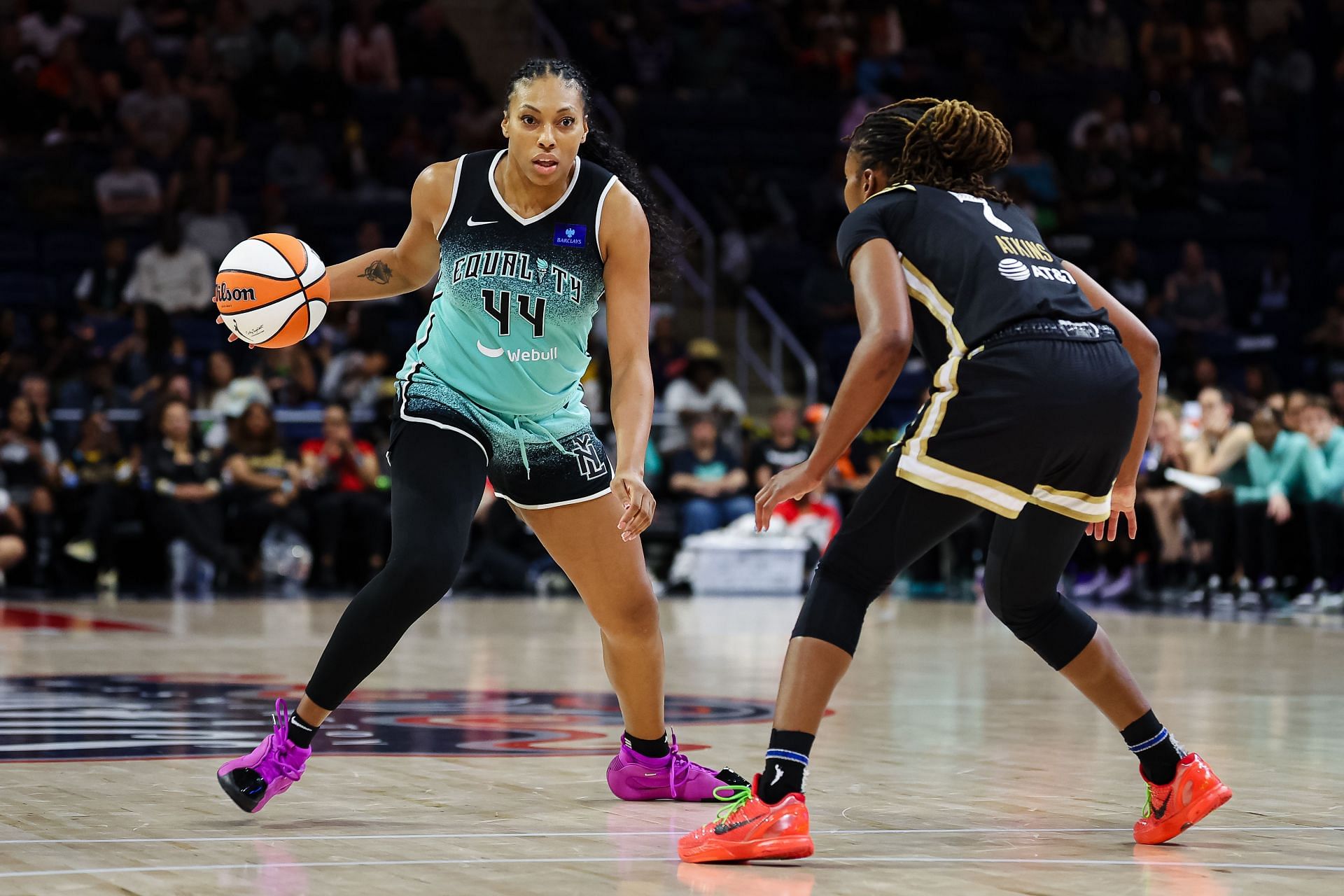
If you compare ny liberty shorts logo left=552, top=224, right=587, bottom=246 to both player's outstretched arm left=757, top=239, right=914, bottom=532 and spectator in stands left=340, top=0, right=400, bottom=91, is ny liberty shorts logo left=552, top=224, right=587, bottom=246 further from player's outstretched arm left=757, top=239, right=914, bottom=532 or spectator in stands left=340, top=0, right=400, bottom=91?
spectator in stands left=340, top=0, right=400, bottom=91

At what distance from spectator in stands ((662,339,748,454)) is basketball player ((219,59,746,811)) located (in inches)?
395

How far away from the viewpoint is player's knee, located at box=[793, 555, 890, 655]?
373 centimetres

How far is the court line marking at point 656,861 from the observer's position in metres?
3.41

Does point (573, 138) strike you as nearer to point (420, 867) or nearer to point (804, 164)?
point (420, 867)

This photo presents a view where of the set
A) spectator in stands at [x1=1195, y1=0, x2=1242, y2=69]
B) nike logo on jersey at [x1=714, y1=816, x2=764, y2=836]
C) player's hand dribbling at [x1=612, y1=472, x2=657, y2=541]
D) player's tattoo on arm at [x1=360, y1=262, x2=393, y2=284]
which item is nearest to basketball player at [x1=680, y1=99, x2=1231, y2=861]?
nike logo on jersey at [x1=714, y1=816, x2=764, y2=836]

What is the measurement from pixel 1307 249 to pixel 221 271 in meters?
13.0

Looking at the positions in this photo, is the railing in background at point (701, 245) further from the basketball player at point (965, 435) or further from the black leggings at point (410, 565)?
the basketball player at point (965, 435)

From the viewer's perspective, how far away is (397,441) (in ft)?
13.9

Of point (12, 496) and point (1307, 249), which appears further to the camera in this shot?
point (1307, 249)

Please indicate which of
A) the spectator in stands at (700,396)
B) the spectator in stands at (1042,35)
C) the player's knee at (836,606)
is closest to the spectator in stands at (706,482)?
the spectator in stands at (700,396)

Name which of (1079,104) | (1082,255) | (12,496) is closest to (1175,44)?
(1079,104)

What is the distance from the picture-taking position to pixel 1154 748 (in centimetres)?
400

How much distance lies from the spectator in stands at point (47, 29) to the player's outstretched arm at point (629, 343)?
13.6m

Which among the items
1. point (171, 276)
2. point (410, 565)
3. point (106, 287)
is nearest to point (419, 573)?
point (410, 565)
